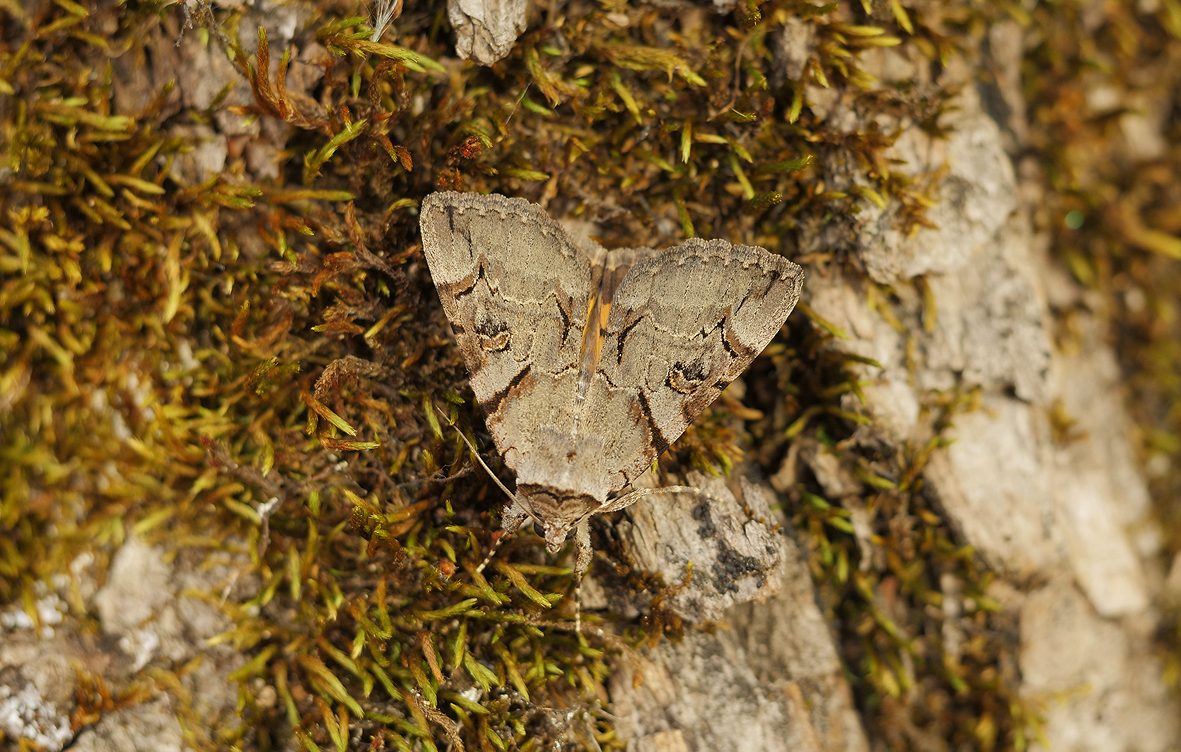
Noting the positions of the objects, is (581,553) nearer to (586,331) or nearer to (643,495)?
(643,495)

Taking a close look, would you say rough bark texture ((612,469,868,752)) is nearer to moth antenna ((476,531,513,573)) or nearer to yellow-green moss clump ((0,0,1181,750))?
yellow-green moss clump ((0,0,1181,750))

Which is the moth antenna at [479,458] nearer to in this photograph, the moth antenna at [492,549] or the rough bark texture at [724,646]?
the moth antenna at [492,549]

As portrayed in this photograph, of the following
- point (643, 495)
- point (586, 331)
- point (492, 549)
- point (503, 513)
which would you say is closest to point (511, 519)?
point (503, 513)

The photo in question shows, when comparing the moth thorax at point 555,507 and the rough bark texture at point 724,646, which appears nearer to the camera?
the moth thorax at point 555,507

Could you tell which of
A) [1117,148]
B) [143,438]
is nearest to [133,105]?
[143,438]

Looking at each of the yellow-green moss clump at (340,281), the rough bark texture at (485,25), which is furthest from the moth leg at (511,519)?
the rough bark texture at (485,25)

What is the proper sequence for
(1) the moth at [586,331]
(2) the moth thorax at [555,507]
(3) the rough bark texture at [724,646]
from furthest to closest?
(3) the rough bark texture at [724,646], (1) the moth at [586,331], (2) the moth thorax at [555,507]

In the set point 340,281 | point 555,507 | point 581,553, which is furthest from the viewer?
point 340,281

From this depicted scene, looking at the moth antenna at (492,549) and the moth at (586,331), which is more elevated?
the moth at (586,331)
